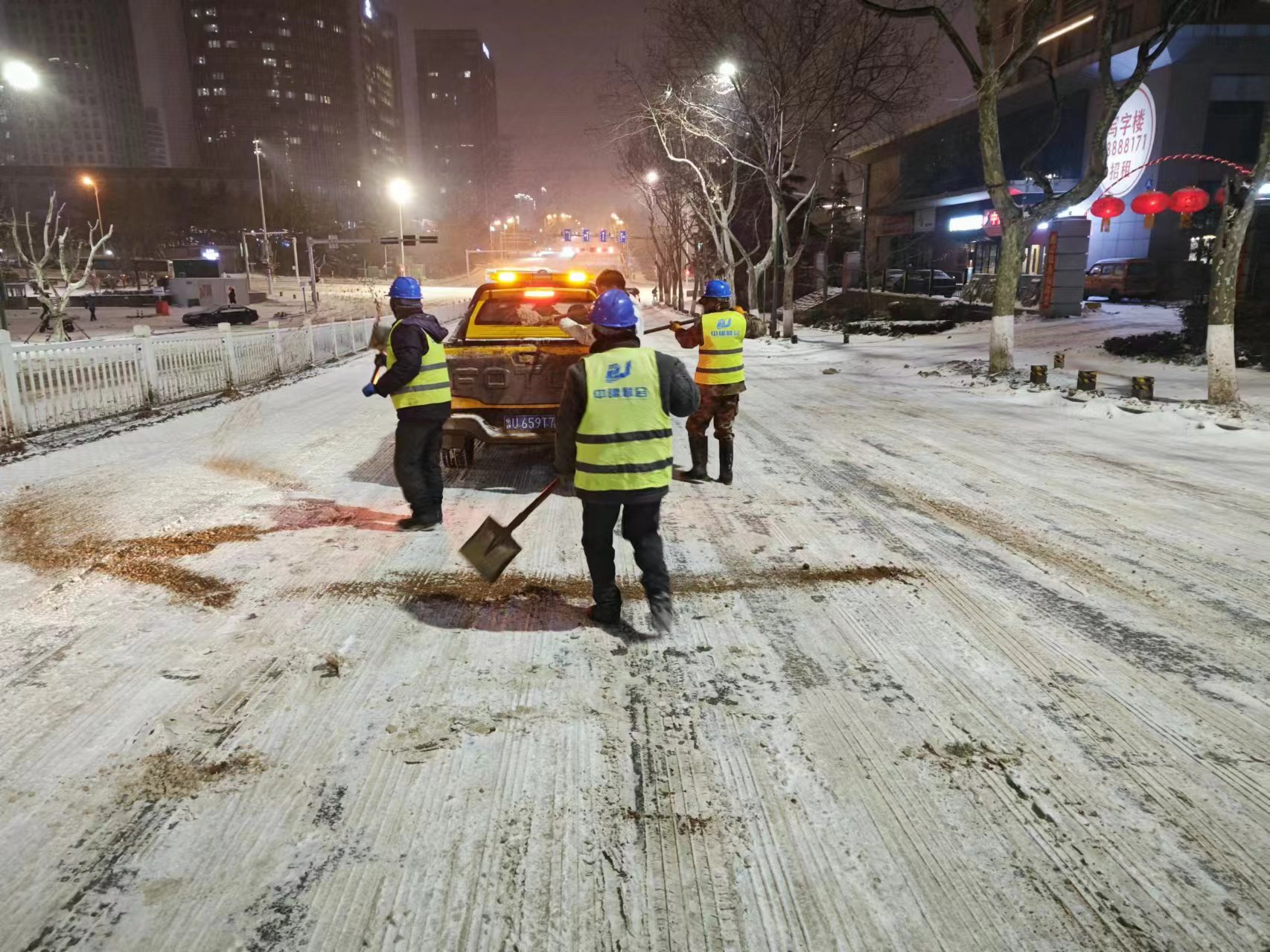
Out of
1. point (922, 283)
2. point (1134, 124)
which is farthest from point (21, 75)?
point (1134, 124)

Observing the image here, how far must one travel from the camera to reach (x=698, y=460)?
7.21 metres

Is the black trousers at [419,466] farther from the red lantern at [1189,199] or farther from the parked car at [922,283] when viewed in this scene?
the parked car at [922,283]

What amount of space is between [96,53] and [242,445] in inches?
10139

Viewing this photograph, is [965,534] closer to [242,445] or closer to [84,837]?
[84,837]

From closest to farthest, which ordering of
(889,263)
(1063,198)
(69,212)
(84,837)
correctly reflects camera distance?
(84,837), (1063,198), (889,263), (69,212)

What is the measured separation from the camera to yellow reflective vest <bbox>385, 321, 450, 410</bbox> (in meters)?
5.60

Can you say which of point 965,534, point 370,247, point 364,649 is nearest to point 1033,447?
point 965,534

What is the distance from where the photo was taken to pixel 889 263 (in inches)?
2024

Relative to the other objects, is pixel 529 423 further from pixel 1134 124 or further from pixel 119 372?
pixel 1134 124

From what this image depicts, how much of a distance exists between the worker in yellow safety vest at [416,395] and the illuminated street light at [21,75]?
1930cm

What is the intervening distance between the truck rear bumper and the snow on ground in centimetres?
65

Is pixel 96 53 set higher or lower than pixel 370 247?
higher

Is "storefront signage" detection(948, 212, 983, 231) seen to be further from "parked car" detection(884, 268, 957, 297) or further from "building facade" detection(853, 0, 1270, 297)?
"parked car" detection(884, 268, 957, 297)

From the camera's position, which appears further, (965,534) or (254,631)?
(965,534)
